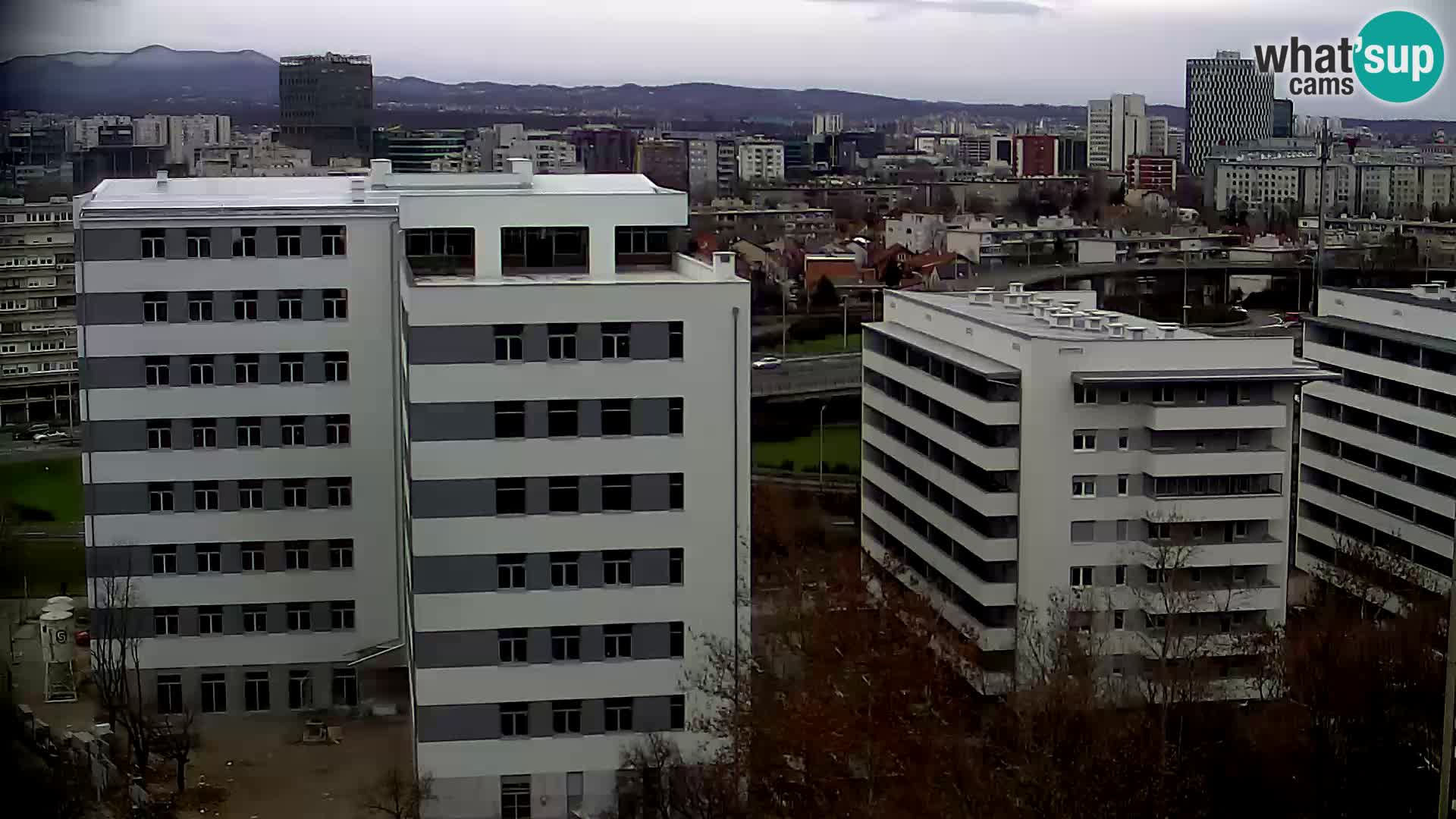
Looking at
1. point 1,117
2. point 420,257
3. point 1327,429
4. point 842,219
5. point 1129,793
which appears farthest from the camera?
point 842,219

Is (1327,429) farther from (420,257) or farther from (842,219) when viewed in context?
(842,219)

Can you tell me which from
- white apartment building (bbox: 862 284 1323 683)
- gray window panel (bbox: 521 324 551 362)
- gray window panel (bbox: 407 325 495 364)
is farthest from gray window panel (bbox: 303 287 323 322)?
white apartment building (bbox: 862 284 1323 683)

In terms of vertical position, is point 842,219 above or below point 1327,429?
above

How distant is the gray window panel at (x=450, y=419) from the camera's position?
4227 mm

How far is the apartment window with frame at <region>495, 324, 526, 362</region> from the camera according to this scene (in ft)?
13.9

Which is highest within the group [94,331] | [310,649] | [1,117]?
[1,117]

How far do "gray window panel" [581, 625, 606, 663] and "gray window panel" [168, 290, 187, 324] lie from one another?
187 centimetres

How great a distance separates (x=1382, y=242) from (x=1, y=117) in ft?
34.1

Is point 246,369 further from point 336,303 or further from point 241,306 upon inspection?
point 336,303

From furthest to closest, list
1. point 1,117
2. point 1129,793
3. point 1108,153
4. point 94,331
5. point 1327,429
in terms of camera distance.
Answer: point 1108,153 → point 1327,429 → point 94,331 → point 1129,793 → point 1,117

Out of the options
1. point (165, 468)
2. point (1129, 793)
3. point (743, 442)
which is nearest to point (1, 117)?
point (743, 442)

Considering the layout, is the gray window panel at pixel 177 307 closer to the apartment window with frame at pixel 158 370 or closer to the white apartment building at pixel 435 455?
the white apartment building at pixel 435 455

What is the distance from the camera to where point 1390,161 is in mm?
11367

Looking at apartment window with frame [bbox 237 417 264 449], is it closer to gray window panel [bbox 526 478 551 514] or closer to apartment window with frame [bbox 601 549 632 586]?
gray window panel [bbox 526 478 551 514]
